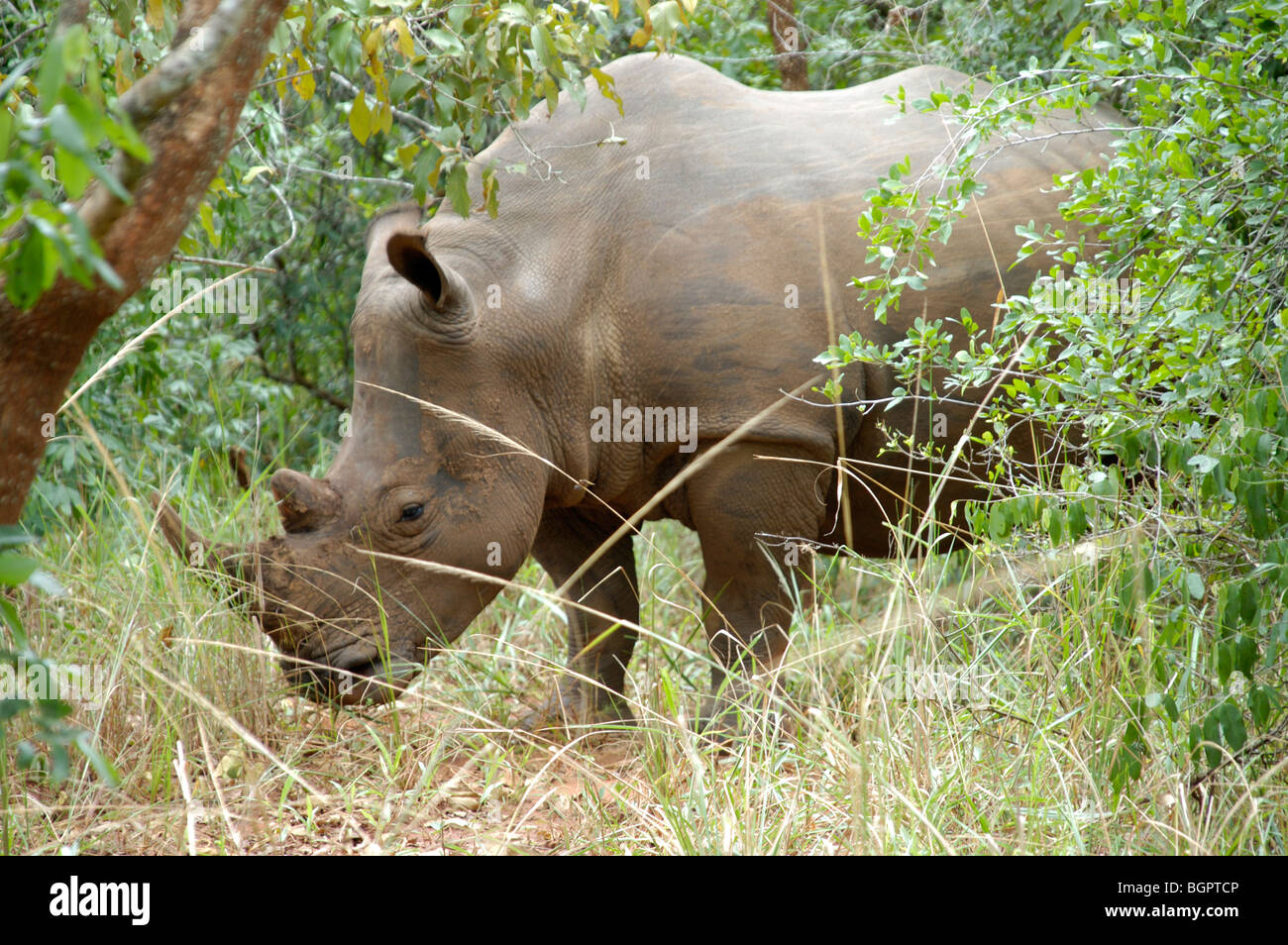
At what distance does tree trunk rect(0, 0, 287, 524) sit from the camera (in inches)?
74.3

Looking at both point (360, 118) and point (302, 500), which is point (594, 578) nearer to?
point (302, 500)

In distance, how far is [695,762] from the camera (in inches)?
102

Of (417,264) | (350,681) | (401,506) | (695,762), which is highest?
(417,264)

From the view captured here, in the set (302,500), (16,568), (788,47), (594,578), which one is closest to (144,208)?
(16,568)

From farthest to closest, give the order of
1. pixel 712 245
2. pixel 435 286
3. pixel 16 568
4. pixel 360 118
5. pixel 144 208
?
pixel 712 245 → pixel 435 286 → pixel 360 118 → pixel 144 208 → pixel 16 568

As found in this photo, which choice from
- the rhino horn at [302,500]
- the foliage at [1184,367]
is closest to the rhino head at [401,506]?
the rhino horn at [302,500]

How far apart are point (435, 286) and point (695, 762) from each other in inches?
73.8

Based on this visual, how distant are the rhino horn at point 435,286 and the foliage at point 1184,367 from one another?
54.1 inches

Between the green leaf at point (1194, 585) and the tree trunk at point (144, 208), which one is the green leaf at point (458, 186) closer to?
the tree trunk at point (144, 208)

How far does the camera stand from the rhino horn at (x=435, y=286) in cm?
379

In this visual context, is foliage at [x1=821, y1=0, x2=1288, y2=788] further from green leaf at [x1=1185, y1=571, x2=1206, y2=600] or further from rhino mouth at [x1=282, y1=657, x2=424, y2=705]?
rhino mouth at [x1=282, y1=657, x2=424, y2=705]

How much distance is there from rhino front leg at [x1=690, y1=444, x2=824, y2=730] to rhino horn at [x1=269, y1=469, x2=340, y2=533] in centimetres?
112

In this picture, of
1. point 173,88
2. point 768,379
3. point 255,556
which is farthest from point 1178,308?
point 255,556

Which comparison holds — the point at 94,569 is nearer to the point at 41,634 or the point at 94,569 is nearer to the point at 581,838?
the point at 41,634
